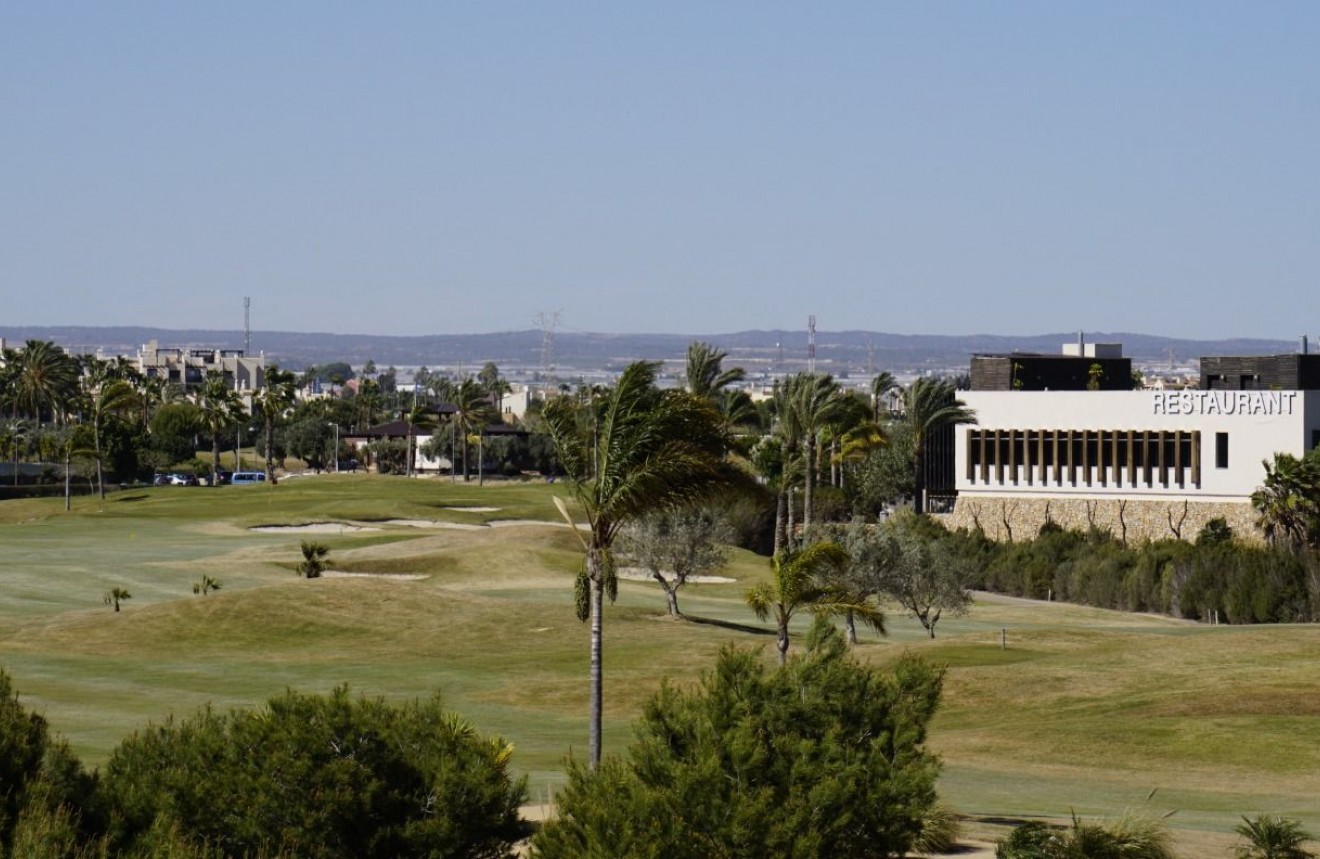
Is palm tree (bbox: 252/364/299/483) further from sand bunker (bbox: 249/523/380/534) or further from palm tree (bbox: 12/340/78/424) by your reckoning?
sand bunker (bbox: 249/523/380/534)

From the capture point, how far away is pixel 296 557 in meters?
93.7

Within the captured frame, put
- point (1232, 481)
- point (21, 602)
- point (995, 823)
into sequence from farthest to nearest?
point (1232, 481), point (21, 602), point (995, 823)

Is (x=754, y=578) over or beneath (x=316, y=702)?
beneath

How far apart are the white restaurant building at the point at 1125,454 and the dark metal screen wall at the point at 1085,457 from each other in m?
0.05

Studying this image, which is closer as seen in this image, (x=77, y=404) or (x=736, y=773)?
(x=736, y=773)

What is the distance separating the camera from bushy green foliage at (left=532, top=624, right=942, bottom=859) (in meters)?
24.0

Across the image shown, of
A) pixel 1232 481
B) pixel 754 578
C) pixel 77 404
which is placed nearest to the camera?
pixel 754 578

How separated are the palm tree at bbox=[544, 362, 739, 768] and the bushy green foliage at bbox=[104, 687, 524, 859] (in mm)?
8141

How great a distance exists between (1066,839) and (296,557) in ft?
233

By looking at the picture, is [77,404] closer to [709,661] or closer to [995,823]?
[709,661]

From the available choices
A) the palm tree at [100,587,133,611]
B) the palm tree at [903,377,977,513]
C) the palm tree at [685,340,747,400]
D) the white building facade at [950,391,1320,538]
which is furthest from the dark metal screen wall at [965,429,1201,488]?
the palm tree at [100,587,133,611]

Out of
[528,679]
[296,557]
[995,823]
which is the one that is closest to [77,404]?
[296,557]

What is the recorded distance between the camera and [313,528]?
113 metres

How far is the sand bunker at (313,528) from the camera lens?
11044 centimetres
